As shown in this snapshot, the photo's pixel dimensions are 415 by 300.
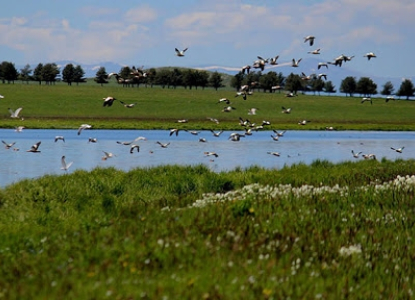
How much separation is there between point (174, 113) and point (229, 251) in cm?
11455

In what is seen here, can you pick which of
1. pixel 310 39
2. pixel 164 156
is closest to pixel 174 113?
pixel 164 156

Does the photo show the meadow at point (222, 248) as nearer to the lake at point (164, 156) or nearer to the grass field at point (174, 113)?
the lake at point (164, 156)

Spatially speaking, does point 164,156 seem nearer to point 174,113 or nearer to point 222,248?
point 222,248

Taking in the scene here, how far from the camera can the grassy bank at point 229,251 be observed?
871 centimetres

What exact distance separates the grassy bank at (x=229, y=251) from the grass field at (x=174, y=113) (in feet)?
264

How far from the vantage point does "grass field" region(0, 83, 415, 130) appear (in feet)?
339

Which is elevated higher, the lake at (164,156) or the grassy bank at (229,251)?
the grassy bank at (229,251)

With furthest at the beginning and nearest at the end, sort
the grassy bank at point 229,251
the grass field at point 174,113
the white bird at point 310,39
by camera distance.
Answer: the grass field at point 174,113, the white bird at point 310,39, the grassy bank at point 229,251

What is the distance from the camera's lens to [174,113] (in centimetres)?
12462

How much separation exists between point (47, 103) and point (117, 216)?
119944mm

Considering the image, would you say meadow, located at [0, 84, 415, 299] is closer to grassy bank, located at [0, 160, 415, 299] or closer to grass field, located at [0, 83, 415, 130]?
grassy bank, located at [0, 160, 415, 299]

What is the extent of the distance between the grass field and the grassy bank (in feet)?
264

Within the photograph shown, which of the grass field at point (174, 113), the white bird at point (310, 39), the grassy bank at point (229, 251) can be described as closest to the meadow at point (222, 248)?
the grassy bank at point (229, 251)

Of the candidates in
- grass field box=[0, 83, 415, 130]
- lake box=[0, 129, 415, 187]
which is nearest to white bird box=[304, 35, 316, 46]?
lake box=[0, 129, 415, 187]
